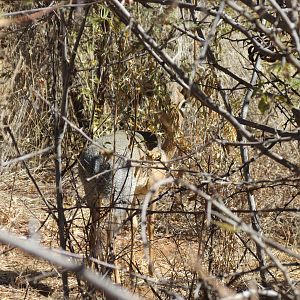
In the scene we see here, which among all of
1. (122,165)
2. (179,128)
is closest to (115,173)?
(122,165)

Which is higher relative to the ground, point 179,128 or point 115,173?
point 179,128

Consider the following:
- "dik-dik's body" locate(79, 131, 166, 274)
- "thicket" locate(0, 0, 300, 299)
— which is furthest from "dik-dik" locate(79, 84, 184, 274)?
"thicket" locate(0, 0, 300, 299)

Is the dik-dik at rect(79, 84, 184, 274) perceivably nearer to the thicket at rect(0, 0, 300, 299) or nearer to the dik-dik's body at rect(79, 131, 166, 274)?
the dik-dik's body at rect(79, 131, 166, 274)

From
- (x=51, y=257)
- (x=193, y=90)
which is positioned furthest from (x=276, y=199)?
(x=51, y=257)

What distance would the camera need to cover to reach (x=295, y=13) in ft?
7.37

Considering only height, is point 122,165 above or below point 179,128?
below

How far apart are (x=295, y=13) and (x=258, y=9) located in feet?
0.38

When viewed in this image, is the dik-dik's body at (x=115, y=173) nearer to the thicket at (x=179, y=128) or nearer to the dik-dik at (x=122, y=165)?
the dik-dik at (x=122, y=165)

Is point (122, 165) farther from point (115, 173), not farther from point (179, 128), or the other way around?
point (179, 128)

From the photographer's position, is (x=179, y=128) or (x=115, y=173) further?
(x=179, y=128)

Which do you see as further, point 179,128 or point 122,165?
point 179,128

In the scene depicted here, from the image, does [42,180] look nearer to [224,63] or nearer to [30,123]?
[30,123]

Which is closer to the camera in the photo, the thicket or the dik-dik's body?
the thicket

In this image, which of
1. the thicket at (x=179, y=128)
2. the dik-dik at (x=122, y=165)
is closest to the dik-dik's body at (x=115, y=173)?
the dik-dik at (x=122, y=165)
